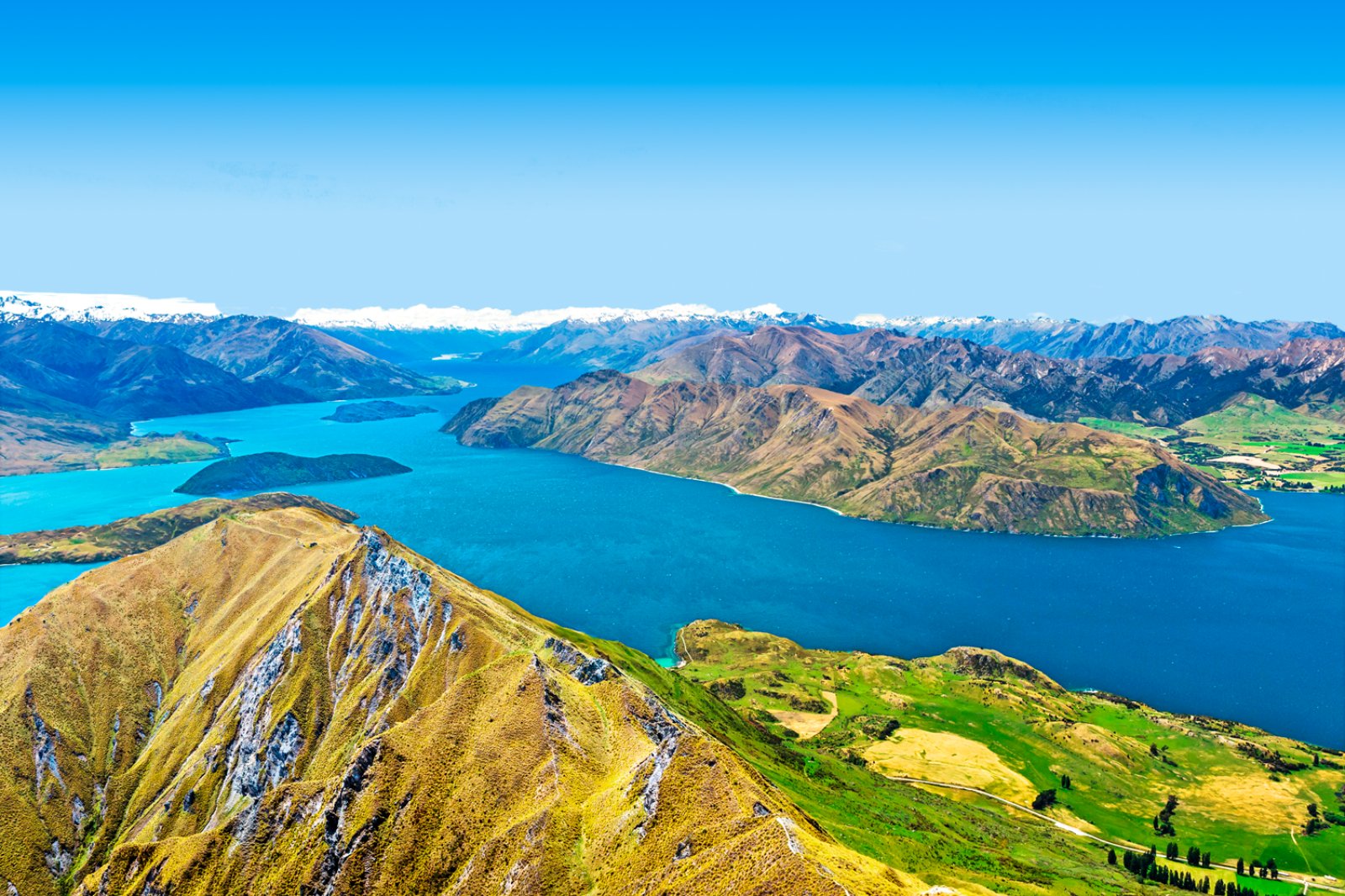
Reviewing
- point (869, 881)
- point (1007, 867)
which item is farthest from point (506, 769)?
point (1007, 867)

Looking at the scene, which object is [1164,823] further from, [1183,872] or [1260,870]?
[1183,872]

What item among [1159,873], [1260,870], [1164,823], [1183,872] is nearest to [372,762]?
[1159,873]

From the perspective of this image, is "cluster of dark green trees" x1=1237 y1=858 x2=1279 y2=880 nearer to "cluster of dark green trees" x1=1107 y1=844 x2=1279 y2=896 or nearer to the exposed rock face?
"cluster of dark green trees" x1=1107 y1=844 x2=1279 y2=896

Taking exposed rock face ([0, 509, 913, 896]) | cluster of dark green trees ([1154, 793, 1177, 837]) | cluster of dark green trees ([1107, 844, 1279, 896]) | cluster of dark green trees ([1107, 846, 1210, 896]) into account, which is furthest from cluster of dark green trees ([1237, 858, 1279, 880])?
exposed rock face ([0, 509, 913, 896])

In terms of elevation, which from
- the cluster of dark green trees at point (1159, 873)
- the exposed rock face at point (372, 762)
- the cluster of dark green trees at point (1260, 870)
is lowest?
the cluster of dark green trees at point (1260, 870)

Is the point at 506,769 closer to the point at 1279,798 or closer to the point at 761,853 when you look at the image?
the point at 761,853

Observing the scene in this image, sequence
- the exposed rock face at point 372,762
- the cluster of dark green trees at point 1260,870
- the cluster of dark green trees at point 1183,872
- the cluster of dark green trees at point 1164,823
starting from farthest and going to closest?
1. the cluster of dark green trees at point 1164,823
2. the cluster of dark green trees at point 1260,870
3. the cluster of dark green trees at point 1183,872
4. the exposed rock face at point 372,762

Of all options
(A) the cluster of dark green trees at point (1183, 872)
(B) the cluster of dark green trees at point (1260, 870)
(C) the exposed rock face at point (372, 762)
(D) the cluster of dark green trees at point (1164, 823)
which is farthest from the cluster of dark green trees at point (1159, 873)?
(C) the exposed rock face at point (372, 762)

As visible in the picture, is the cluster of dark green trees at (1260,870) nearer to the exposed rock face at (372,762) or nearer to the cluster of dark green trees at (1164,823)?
the cluster of dark green trees at (1164,823)
